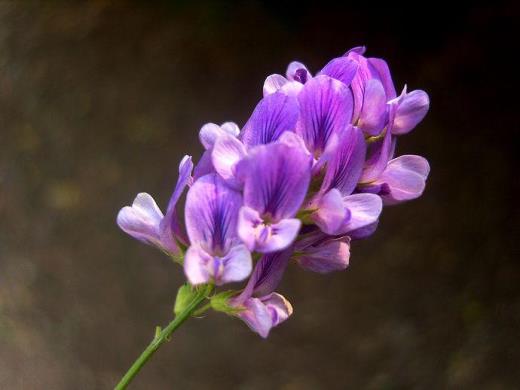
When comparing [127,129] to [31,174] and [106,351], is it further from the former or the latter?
[106,351]

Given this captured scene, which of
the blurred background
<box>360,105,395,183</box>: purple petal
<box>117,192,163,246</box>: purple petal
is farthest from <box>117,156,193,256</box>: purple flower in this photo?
the blurred background

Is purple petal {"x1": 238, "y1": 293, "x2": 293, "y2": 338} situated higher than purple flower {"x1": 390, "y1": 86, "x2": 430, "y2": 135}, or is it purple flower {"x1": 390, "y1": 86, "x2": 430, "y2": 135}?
purple flower {"x1": 390, "y1": 86, "x2": 430, "y2": 135}

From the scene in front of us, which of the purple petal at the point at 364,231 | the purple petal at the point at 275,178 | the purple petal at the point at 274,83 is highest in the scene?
the purple petal at the point at 274,83

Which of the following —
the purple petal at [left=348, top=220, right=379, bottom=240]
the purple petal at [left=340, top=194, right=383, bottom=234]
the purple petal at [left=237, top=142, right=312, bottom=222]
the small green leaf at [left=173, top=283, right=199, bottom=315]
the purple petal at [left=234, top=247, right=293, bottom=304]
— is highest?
the purple petal at [left=237, top=142, right=312, bottom=222]

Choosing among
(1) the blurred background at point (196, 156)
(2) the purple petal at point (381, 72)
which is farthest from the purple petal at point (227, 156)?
(1) the blurred background at point (196, 156)

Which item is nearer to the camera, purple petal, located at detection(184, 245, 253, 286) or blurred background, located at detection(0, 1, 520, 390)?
purple petal, located at detection(184, 245, 253, 286)

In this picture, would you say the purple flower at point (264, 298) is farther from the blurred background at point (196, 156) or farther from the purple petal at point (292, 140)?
the blurred background at point (196, 156)

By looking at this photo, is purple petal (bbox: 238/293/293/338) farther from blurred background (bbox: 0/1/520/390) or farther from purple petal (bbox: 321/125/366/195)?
blurred background (bbox: 0/1/520/390)
